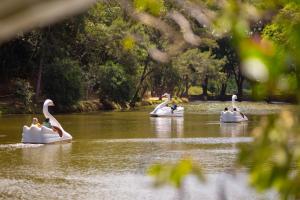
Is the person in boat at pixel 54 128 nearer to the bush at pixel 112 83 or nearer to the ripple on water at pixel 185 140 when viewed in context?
the ripple on water at pixel 185 140

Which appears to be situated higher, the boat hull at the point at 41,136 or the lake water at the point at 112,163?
the boat hull at the point at 41,136

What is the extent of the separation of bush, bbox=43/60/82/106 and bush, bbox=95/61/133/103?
4919mm

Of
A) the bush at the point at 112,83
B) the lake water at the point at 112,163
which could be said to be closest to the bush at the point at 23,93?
the bush at the point at 112,83

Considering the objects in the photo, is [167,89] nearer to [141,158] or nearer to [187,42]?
[141,158]

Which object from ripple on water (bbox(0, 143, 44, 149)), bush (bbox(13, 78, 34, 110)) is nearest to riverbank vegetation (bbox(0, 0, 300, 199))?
bush (bbox(13, 78, 34, 110))

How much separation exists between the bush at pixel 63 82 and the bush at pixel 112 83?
492cm

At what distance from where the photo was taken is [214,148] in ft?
60.6

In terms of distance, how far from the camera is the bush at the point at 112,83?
46.0 meters

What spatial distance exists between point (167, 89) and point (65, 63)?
3074 cm

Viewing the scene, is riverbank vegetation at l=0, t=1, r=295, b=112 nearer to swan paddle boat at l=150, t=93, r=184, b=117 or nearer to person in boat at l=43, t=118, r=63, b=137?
swan paddle boat at l=150, t=93, r=184, b=117

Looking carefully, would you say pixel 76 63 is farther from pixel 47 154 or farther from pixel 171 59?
pixel 171 59


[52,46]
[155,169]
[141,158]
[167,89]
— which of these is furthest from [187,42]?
[167,89]

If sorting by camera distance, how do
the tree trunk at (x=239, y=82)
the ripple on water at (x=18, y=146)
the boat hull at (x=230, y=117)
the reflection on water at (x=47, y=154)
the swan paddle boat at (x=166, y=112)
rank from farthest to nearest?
the tree trunk at (x=239, y=82) < the swan paddle boat at (x=166, y=112) < the boat hull at (x=230, y=117) < the ripple on water at (x=18, y=146) < the reflection on water at (x=47, y=154)

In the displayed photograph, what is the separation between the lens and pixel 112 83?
46125 mm
